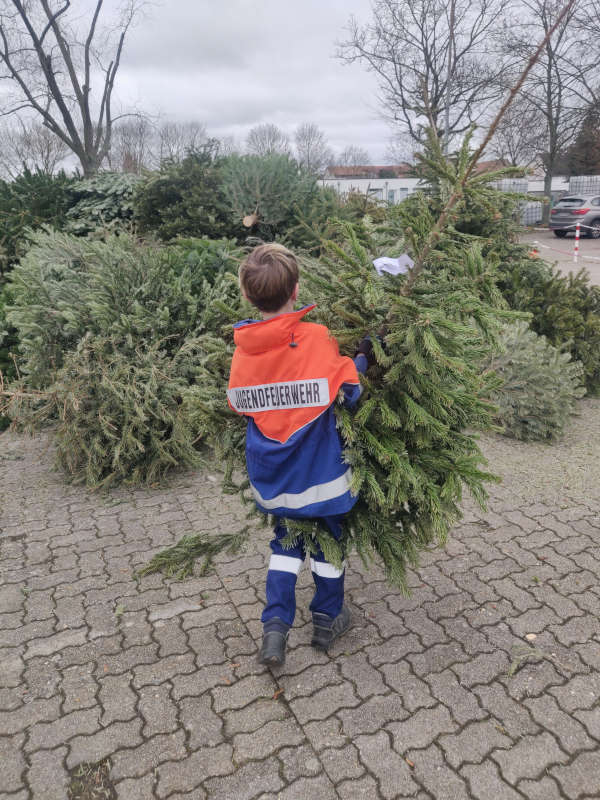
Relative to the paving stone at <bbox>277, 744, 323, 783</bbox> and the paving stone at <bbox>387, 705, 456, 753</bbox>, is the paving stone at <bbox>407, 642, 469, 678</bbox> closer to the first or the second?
the paving stone at <bbox>387, 705, 456, 753</bbox>

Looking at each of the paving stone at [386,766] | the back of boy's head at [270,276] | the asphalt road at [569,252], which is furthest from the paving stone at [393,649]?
the asphalt road at [569,252]

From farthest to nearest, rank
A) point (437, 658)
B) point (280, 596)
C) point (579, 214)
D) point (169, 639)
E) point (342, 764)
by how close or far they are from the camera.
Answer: point (579, 214) → point (169, 639) → point (437, 658) → point (280, 596) → point (342, 764)

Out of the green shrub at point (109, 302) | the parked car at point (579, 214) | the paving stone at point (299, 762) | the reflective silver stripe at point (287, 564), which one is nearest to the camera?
the paving stone at point (299, 762)

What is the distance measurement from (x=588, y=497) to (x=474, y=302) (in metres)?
2.67

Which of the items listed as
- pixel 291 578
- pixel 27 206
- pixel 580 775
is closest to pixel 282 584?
pixel 291 578

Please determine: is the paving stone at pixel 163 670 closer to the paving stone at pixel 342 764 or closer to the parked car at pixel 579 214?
the paving stone at pixel 342 764

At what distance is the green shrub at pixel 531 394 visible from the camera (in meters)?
5.23

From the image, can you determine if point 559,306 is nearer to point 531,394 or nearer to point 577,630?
point 531,394

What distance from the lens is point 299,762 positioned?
2.14 m

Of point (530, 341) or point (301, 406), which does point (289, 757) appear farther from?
point (530, 341)

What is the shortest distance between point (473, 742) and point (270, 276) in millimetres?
1865

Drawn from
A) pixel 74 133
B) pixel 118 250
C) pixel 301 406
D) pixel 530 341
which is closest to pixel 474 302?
pixel 301 406

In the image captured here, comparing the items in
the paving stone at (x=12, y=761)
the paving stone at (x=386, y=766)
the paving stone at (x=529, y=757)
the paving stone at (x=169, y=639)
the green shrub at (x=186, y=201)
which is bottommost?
the paving stone at (x=529, y=757)

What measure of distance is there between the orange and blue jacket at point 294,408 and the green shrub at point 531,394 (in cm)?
327
